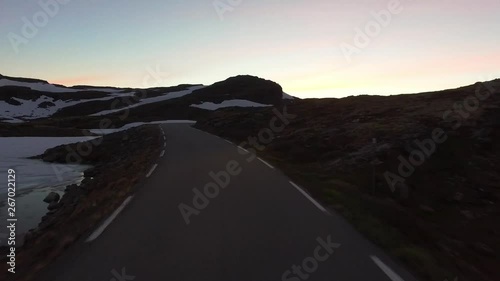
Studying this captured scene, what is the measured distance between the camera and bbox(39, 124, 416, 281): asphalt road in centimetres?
576

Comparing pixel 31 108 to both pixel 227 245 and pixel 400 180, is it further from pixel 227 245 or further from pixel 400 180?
pixel 227 245

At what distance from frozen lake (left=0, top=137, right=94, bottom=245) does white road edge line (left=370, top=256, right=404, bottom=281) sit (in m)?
9.21

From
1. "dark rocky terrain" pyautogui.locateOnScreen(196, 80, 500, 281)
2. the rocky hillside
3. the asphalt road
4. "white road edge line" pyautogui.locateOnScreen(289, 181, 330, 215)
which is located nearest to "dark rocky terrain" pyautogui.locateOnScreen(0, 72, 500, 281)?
"dark rocky terrain" pyautogui.locateOnScreen(196, 80, 500, 281)

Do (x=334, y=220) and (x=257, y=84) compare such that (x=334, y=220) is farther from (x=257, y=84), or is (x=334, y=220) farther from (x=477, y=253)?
(x=257, y=84)

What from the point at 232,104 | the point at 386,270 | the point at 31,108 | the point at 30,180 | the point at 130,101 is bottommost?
the point at 31,108

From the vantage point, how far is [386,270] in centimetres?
602

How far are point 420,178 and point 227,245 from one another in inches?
478

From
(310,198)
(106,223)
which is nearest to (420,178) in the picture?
(310,198)

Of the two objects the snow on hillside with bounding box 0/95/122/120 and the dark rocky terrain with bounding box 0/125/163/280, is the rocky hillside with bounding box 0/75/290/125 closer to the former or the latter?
the snow on hillside with bounding box 0/95/122/120

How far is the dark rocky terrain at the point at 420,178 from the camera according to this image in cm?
876

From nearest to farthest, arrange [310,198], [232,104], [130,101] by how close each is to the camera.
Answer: [310,198], [232,104], [130,101]

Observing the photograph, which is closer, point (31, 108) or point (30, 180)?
point (30, 180)

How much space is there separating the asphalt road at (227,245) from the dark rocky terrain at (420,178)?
94 centimetres

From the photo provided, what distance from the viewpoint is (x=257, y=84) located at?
171m
